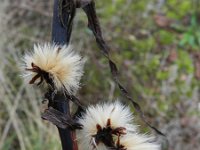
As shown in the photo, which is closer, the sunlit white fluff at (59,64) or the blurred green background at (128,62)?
the sunlit white fluff at (59,64)

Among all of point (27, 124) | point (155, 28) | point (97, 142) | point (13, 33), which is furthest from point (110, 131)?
point (155, 28)

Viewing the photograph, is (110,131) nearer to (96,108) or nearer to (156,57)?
(96,108)

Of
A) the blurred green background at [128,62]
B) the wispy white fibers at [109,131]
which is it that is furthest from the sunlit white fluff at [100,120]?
the blurred green background at [128,62]

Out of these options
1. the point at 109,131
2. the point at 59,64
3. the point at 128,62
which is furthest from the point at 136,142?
the point at 128,62

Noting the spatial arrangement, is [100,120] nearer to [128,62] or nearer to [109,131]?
[109,131]

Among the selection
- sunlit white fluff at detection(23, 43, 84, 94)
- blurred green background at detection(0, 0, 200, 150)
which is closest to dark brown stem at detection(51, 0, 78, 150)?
sunlit white fluff at detection(23, 43, 84, 94)

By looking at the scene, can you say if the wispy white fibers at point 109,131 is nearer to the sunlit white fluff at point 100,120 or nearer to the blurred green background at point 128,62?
the sunlit white fluff at point 100,120
